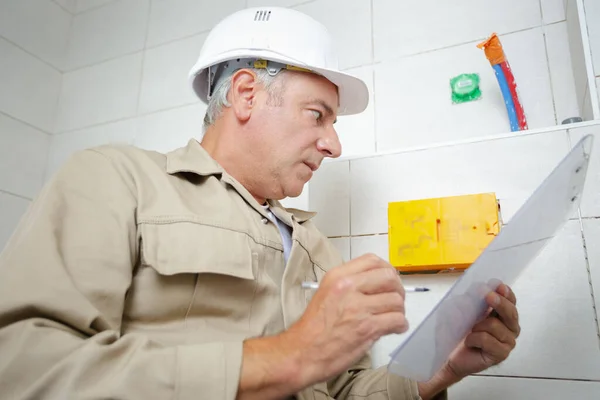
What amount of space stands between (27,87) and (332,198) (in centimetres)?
137

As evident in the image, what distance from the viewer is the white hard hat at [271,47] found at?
1.00 m

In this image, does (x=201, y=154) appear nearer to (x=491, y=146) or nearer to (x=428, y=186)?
(x=428, y=186)

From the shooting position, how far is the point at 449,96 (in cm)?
128

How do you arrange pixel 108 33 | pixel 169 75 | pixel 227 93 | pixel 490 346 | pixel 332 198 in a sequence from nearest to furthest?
1. pixel 490 346
2. pixel 227 93
3. pixel 332 198
4. pixel 169 75
5. pixel 108 33

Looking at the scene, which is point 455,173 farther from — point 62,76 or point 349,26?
point 62,76

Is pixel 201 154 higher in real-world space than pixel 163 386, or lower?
higher

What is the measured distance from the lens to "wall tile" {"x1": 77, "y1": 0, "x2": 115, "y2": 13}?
2036mm

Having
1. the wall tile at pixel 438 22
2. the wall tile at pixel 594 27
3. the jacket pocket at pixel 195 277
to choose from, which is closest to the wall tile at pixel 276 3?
the wall tile at pixel 438 22

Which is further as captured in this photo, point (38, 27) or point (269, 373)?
point (38, 27)

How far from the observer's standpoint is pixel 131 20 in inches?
76.4

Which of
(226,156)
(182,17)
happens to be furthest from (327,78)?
(182,17)

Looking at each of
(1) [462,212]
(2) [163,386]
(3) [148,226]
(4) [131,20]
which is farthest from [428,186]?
(4) [131,20]

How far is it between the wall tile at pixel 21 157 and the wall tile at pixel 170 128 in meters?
0.44

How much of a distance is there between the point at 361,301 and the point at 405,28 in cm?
107
